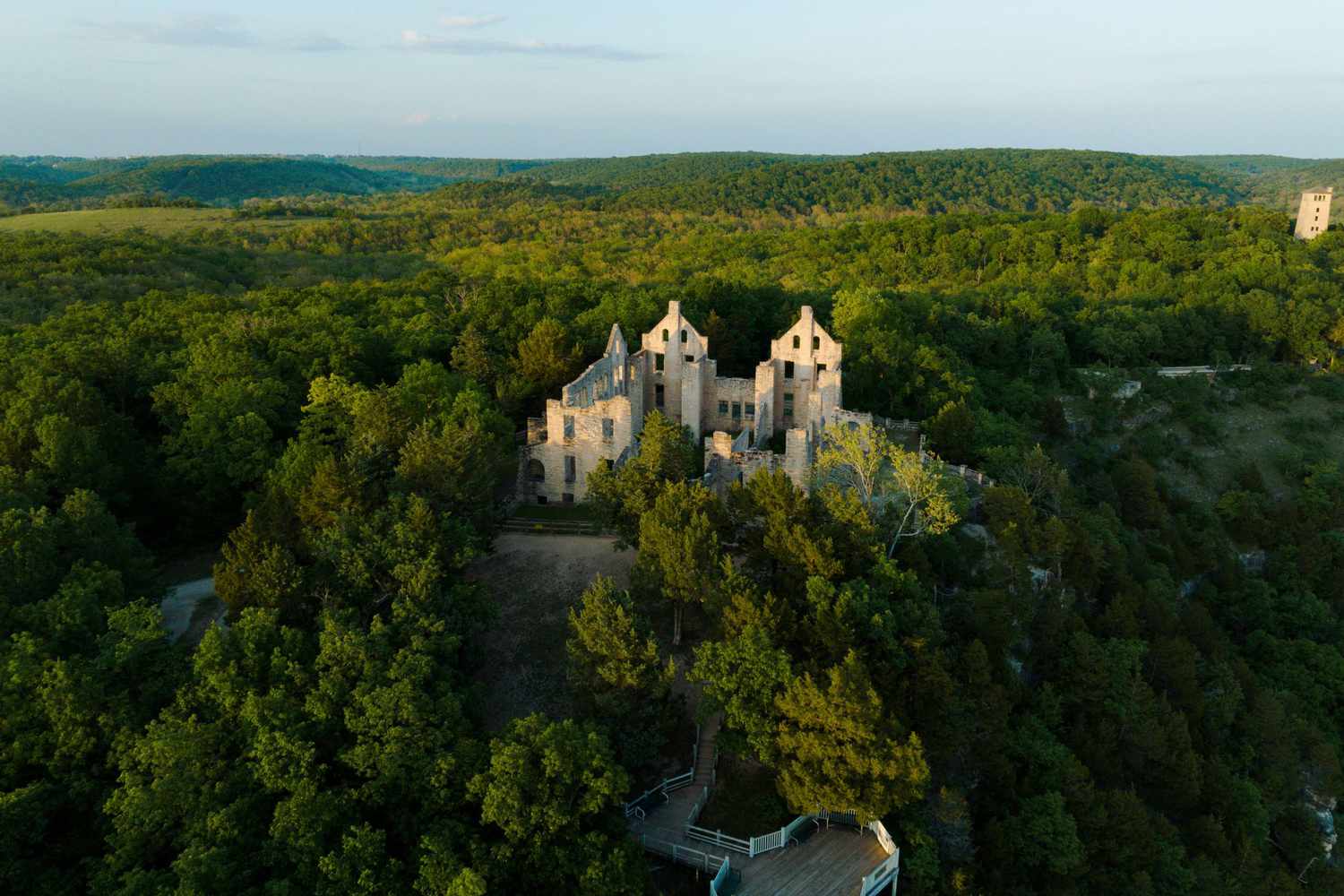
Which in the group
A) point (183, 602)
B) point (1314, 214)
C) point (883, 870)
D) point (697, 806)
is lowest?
point (883, 870)

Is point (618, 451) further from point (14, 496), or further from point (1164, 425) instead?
point (1164, 425)

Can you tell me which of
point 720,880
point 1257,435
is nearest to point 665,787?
point 720,880

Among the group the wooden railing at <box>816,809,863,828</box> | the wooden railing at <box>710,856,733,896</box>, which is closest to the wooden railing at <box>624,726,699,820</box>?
the wooden railing at <box>710,856,733,896</box>

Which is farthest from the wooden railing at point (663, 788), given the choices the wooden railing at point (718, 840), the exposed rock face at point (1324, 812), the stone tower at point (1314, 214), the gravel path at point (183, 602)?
the stone tower at point (1314, 214)

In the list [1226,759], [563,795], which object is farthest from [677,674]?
[1226,759]

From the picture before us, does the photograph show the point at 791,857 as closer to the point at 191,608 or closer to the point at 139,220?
the point at 191,608

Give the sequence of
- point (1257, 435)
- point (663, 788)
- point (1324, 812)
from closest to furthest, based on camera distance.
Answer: point (663, 788)
point (1324, 812)
point (1257, 435)
